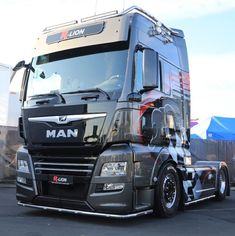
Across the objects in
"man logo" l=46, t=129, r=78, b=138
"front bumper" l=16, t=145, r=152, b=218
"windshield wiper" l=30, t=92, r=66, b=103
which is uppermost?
"windshield wiper" l=30, t=92, r=66, b=103

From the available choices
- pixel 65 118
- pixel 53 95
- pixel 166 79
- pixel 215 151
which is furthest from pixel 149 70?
pixel 215 151

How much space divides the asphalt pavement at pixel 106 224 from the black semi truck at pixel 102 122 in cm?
24

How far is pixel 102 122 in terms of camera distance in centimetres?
760

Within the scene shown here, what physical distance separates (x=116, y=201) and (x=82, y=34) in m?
3.02

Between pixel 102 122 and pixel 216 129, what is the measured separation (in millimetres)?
17286

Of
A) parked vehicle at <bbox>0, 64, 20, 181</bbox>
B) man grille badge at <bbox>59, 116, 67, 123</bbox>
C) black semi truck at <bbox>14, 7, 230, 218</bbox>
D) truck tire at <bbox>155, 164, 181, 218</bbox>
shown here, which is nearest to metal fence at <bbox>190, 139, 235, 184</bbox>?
parked vehicle at <bbox>0, 64, 20, 181</bbox>

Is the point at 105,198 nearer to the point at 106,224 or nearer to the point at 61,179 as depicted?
the point at 106,224

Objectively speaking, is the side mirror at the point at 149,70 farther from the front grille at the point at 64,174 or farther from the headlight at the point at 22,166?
the headlight at the point at 22,166

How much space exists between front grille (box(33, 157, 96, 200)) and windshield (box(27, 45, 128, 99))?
1.20 metres

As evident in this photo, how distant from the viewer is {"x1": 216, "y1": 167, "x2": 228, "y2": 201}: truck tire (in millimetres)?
11500

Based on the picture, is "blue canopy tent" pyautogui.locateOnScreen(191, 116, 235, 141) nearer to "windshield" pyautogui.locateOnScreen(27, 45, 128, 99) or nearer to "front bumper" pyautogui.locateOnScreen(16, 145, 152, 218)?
"windshield" pyautogui.locateOnScreen(27, 45, 128, 99)

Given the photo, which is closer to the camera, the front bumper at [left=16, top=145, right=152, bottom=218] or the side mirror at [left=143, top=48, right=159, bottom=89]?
the front bumper at [left=16, top=145, right=152, bottom=218]

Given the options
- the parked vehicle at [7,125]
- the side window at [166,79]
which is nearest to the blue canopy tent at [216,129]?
the parked vehicle at [7,125]

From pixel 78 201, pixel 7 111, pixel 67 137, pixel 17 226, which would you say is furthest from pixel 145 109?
pixel 7 111
